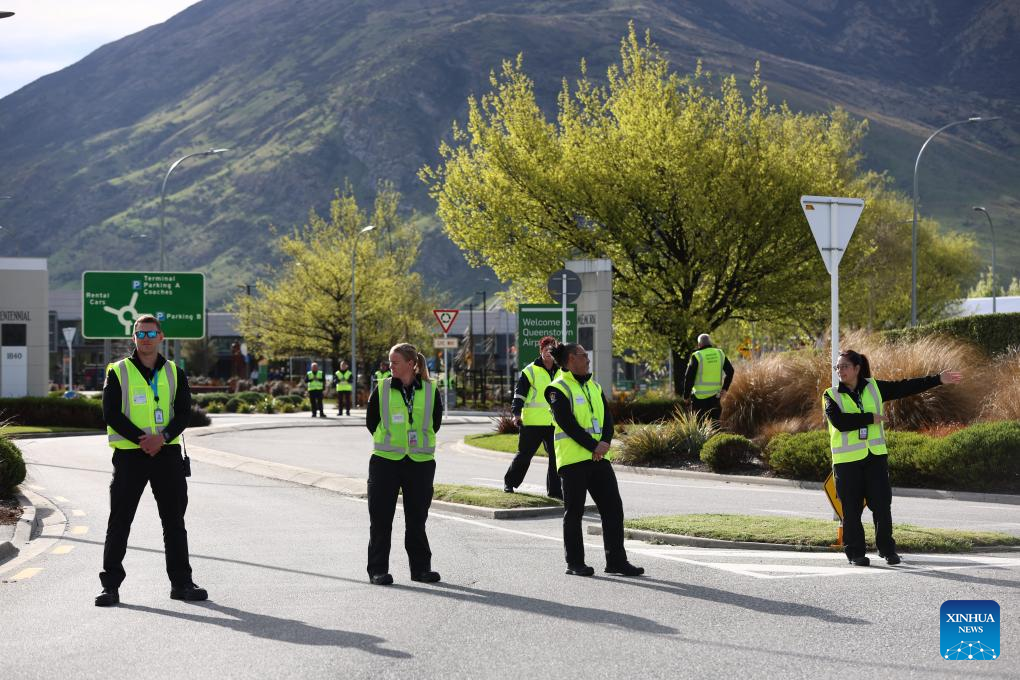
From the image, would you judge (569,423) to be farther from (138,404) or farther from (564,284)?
(564,284)

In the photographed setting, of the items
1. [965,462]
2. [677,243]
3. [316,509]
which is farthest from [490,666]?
[677,243]

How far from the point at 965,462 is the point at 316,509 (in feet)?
27.1

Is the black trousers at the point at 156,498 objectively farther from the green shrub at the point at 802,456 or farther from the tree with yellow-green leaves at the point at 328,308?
the tree with yellow-green leaves at the point at 328,308

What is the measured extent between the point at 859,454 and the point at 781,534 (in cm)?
173

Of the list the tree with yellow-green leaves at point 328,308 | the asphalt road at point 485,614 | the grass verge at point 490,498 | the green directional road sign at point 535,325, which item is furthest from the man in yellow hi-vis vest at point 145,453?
the tree with yellow-green leaves at point 328,308

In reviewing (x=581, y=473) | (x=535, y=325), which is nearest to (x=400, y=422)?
→ (x=581, y=473)

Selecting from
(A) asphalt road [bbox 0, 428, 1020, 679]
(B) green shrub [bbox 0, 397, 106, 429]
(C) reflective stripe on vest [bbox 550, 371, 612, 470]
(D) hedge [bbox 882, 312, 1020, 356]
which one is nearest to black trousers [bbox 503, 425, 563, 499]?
(A) asphalt road [bbox 0, 428, 1020, 679]

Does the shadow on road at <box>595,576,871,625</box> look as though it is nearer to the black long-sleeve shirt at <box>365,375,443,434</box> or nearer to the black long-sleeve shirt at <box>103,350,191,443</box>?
the black long-sleeve shirt at <box>365,375,443,434</box>

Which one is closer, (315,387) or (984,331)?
(984,331)

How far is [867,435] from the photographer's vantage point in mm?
10719

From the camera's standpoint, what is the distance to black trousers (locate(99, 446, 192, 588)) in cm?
948

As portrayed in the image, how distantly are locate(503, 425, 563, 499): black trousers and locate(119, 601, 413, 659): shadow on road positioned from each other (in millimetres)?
6542

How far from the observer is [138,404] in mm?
9469

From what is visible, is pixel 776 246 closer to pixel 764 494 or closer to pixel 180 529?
pixel 764 494
